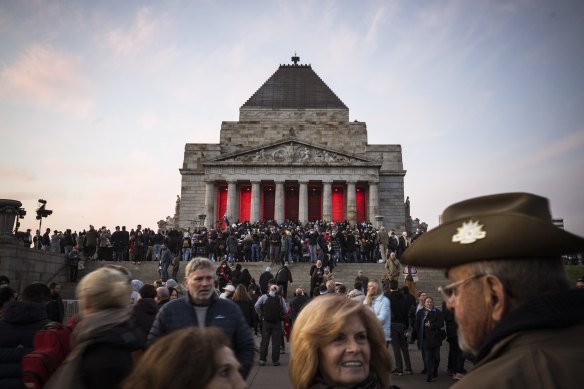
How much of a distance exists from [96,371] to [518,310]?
221cm

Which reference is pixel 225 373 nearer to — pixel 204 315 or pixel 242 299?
pixel 204 315

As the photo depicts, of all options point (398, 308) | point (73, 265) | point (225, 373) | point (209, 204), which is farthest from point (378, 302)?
point (209, 204)

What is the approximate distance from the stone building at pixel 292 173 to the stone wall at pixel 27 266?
15.2 metres

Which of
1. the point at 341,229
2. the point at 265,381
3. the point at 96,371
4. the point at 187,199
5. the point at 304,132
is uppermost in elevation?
the point at 304,132

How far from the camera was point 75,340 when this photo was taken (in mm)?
2822

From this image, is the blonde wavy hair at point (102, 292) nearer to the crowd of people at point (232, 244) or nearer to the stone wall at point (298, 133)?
the crowd of people at point (232, 244)

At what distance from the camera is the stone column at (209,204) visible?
124ft

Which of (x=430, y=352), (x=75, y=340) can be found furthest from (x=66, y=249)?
(x=75, y=340)

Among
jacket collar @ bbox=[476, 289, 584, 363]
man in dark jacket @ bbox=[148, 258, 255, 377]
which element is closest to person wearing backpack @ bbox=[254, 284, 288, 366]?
man in dark jacket @ bbox=[148, 258, 255, 377]

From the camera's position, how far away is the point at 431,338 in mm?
8141

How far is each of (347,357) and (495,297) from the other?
1.08m

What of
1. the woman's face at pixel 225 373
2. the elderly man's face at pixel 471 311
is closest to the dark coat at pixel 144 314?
the woman's face at pixel 225 373

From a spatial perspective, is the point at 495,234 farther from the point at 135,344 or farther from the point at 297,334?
the point at 135,344

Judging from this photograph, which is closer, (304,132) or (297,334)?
(297,334)
